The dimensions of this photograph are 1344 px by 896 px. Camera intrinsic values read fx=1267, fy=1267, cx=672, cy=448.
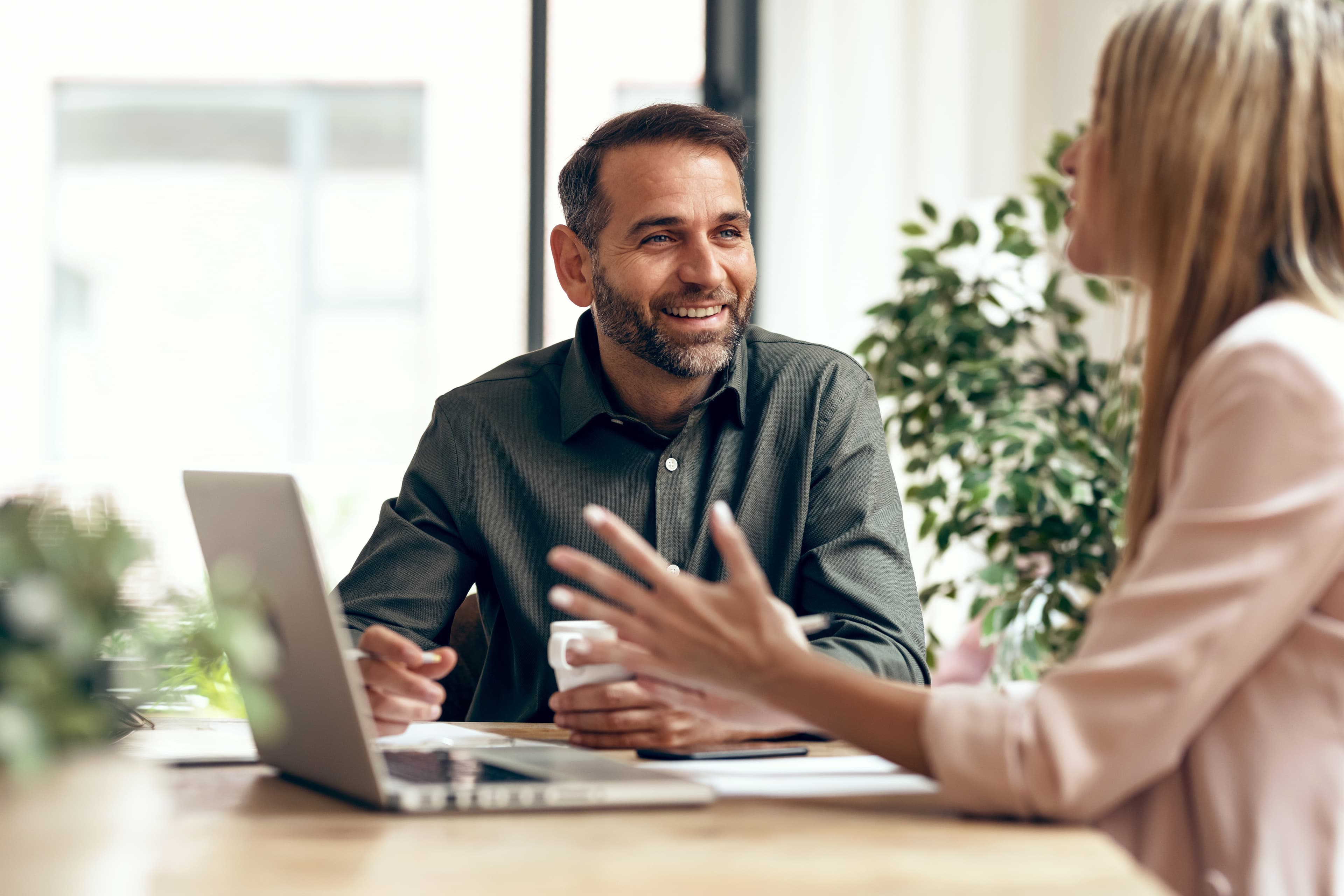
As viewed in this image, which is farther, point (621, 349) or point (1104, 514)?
point (1104, 514)

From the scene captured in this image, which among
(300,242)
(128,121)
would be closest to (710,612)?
(300,242)

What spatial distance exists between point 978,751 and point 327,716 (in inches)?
17.0

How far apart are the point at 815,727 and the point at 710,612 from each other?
0.12 metres

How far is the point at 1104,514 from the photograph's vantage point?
2408 millimetres

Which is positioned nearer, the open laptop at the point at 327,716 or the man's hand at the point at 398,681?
the open laptop at the point at 327,716

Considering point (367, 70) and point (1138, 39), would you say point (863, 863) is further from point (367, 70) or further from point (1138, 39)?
point (367, 70)

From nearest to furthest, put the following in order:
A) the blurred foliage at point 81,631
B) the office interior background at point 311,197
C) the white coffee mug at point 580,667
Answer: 1. the blurred foliage at point 81,631
2. the white coffee mug at point 580,667
3. the office interior background at point 311,197

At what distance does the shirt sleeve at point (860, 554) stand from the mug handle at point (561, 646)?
1.12ft

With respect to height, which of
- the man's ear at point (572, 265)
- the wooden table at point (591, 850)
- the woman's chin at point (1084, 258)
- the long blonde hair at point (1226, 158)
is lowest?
the wooden table at point (591, 850)

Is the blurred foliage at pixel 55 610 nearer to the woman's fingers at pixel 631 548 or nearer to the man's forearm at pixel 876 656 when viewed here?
the woman's fingers at pixel 631 548

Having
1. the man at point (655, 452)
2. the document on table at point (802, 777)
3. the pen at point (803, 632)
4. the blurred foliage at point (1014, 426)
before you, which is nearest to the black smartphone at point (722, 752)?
the document on table at point (802, 777)

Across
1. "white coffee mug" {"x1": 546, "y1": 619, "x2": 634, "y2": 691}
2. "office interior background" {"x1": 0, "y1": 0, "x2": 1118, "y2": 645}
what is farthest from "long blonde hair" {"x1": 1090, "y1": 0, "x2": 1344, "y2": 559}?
"office interior background" {"x1": 0, "y1": 0, "x2": 1118, "y2": 645}

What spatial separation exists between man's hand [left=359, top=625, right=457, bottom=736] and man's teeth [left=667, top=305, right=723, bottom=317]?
A: 775 mm

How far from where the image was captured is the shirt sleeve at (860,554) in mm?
1467
